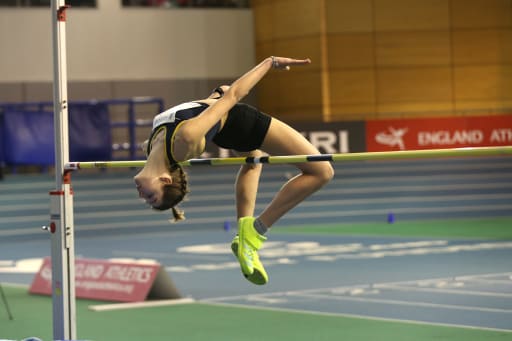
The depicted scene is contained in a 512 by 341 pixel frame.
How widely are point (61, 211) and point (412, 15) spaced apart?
52.2 feet

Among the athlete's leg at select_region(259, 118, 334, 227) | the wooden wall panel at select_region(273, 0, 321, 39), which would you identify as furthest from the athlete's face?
the wooden wall panel at select_region(273, 0, 321, 39)

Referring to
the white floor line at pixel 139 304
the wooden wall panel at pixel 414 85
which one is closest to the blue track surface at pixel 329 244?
the white floor line at pixel 139 304

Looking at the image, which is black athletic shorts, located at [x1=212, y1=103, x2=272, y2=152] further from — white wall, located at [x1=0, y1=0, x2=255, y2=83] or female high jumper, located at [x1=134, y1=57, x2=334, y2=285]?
white wall, located at [x1=0, y1=0, x2=255, y2=83]

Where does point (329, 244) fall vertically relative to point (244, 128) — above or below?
below

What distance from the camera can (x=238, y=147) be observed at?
6594 mm

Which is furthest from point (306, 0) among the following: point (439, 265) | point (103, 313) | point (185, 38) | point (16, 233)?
point (103, 313)

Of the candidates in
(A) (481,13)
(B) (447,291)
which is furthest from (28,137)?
(B) (447,291)

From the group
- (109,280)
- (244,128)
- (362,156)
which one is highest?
(244,128)

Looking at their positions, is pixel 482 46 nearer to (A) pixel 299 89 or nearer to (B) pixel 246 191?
(A) pixel 299 89

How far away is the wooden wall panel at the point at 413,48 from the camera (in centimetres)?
2214

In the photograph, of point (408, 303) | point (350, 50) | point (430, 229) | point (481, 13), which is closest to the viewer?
point (408, 303)

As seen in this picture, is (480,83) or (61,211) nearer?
(61,211)

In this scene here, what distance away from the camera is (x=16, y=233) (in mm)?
16188

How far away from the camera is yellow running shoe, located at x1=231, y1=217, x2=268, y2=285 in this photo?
6562 mm
